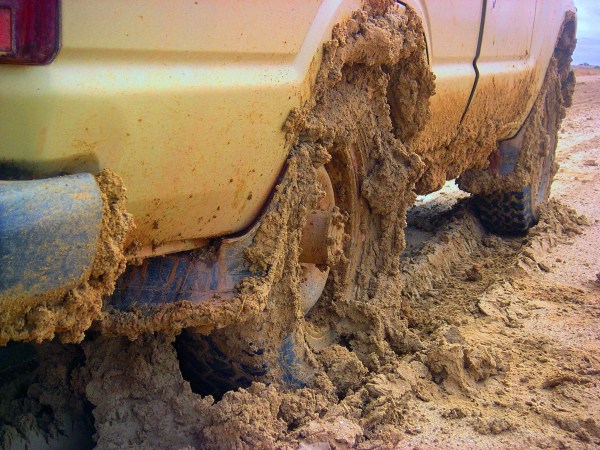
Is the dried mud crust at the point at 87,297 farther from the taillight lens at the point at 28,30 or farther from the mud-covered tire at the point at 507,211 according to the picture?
the mud-covered tire at the point at 507,211

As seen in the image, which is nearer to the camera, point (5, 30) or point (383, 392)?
point (5, 30)

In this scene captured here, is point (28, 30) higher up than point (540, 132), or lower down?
higher up

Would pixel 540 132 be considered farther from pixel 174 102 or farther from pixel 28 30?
pixel 28 30

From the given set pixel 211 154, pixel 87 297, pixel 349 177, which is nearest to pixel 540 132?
pixel 349 177

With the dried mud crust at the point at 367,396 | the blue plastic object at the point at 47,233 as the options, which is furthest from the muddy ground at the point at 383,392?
the blue plastic object at the point at 47,233

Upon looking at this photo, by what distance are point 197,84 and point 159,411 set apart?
3.46 ft

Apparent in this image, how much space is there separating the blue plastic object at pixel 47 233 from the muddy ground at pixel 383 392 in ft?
2.54

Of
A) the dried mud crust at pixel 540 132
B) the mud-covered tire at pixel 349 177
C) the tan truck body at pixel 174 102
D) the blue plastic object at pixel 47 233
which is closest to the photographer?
the blue plastic object at pixel 47 233

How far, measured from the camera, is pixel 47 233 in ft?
5.29

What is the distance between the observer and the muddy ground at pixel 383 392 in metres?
2.31

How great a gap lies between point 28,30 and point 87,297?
0.63m

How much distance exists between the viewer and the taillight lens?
62.4 inches

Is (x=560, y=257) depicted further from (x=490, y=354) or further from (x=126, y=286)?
(x=126, y=286)

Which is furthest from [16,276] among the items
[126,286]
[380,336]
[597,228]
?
[597,228]
